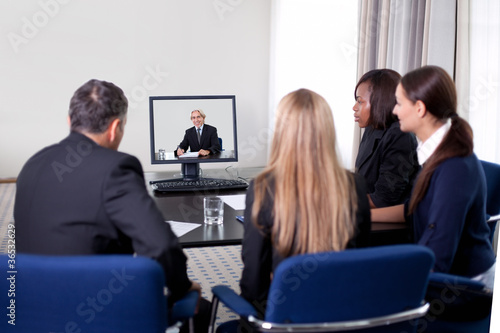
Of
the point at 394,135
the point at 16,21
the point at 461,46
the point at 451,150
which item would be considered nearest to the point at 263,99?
the point at 16,21

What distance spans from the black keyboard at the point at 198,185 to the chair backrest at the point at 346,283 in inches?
61.5

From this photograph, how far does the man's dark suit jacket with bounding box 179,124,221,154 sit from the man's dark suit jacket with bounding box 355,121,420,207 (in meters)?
0.91

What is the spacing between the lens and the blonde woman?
1753 mm

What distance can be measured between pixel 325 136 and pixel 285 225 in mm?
305

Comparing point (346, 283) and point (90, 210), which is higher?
point (90, 210)

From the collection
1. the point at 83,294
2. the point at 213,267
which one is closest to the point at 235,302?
the point at 83,294

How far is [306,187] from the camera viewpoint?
68.9 inches

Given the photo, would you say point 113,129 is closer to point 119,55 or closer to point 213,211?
point 213,211

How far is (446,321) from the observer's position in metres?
2.11

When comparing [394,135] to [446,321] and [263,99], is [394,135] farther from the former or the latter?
[263,99]

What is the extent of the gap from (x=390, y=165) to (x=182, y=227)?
→ 1.14 metres

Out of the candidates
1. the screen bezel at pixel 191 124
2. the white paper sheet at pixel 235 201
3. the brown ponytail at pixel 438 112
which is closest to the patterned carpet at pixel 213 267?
the white paper sheet at pixel 235 201

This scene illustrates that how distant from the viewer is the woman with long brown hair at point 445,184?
2068 mm

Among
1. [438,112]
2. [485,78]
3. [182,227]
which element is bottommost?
[182,227]
